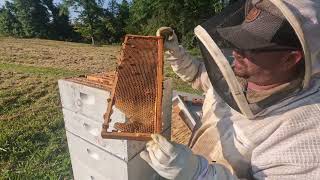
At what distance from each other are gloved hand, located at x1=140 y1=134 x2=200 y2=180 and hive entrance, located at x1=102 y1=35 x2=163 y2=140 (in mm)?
96

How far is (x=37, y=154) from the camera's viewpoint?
15.4ft

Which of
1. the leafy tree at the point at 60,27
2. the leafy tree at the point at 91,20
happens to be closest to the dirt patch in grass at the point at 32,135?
the leafy tree at the point at 91,20

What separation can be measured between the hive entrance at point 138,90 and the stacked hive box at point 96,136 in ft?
0.77

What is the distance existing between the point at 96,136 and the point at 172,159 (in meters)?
1.03

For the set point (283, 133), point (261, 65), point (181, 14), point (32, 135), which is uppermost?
point (181, 14)

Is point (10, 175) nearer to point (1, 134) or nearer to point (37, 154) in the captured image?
point (37, 154)

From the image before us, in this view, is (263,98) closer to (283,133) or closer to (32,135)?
(283,133)

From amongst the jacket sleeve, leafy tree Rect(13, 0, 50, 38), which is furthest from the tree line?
the jacket sleeve

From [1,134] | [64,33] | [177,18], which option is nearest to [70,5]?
[64,33]

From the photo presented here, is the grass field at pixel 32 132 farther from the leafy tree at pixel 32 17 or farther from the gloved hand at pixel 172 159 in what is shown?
the leafy tree at pixel 32 17

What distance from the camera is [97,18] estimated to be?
4859cm

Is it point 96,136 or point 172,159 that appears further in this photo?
point 96,136

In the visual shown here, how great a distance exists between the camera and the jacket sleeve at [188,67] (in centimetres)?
271

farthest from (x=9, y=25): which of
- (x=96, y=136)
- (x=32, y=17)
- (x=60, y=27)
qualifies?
(x=96, y=136)
